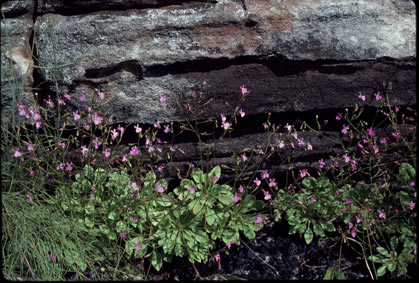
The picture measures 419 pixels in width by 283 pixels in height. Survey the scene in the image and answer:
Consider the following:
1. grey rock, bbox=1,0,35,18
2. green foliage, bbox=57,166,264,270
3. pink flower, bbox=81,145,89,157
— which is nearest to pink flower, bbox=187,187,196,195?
green foliage, bbox=57,166,264,270

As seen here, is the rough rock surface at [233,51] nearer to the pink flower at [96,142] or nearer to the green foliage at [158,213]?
the pink flower at [96,142]

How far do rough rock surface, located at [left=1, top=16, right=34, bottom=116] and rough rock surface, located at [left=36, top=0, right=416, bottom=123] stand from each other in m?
→ 0.12

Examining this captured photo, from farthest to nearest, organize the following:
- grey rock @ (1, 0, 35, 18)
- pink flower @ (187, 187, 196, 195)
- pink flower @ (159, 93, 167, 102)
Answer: grey rock @ (1, 0, 35, 18) < pink flower @ (159, 93, 167, 102) < pink flower @ (187, 187, 196, 195)

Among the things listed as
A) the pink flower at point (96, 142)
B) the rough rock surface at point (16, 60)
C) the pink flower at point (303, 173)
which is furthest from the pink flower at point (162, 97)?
the pink flower at point (303, 173)

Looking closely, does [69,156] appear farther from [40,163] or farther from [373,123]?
[373,123]

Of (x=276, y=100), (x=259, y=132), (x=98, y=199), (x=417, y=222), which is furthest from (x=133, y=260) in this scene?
(x=417, y=222)

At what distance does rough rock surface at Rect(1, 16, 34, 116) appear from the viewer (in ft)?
9.45

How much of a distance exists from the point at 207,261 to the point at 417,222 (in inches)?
52.7

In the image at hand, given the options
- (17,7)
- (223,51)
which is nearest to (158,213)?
(223,51)

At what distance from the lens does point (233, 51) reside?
2.86m

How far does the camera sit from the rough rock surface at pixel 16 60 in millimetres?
2881

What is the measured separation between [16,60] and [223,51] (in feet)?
4.42

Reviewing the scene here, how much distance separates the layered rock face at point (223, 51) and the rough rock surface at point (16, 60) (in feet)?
0.20

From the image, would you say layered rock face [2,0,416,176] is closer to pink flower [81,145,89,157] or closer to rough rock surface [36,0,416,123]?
rough rock surface [36,0,416,123]
